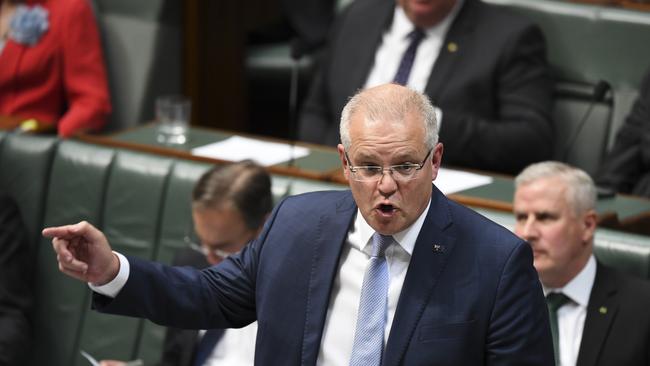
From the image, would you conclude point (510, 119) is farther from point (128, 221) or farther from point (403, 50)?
point (128, 221)

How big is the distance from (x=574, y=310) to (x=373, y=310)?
0.67 m

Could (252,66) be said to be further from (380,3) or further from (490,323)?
(490,323)

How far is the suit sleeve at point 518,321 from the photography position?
4.36ft

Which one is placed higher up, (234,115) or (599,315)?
(599,315)

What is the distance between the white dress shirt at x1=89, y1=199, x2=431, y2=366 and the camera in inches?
55.7

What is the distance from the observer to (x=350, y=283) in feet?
4.77

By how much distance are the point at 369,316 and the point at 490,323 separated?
146 mm

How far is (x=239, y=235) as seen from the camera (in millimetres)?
2102

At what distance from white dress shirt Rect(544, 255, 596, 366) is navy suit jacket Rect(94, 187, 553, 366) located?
59cm

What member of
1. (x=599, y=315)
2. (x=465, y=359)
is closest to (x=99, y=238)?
(x=465, y=359)

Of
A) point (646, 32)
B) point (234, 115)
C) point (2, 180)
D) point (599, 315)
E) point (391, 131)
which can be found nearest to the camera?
point (391, 131)

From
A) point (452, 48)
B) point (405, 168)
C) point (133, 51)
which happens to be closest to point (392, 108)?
point (405, 168)

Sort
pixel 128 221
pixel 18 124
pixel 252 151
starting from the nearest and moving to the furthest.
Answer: pixel 128 221 < pixel 252 151 < pixel 18 124

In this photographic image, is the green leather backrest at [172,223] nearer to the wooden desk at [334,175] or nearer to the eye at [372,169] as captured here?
the wooden desk at [334,175]
